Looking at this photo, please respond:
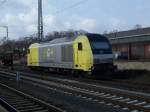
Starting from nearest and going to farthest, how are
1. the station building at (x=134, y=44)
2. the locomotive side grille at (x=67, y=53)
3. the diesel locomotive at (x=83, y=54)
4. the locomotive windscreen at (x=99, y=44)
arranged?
the diesel locomotive at (x=83, y=54)
the locomotive windscreen at (x=99, y=44)
the locomotive side grille at (x=67, y=53)
the station building at (x=134, y=44)

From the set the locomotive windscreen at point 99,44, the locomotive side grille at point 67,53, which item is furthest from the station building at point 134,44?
the locomotive windscreen at point 99,44

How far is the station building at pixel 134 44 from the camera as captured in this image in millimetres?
50394

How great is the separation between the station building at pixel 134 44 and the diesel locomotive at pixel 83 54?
19.7 m

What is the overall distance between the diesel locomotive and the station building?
64.6 feet

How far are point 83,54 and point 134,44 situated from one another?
2682 centimetres

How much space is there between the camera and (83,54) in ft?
90.2

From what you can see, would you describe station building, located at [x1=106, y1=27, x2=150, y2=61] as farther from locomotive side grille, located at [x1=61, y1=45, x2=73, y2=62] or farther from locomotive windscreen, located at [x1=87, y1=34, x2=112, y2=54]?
locomotive windscreen, located at [x1=87, y1=34, x2=112, y2=54]

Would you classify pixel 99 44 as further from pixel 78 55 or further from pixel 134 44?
pixel 134 44

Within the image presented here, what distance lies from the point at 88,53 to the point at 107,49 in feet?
6.00

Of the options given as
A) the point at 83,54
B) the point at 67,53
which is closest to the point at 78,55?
the point at 83,54

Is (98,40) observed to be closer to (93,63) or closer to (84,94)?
(93,63)

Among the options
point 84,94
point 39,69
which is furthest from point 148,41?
point 84,94

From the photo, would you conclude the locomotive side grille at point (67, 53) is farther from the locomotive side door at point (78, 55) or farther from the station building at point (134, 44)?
the station building at point (134, 44)

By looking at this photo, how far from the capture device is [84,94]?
17.5 m
